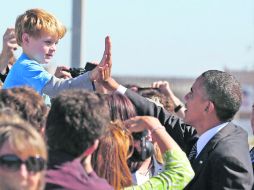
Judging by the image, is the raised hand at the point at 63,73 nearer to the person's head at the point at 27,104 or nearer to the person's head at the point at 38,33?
the person's head at the point at 38,33

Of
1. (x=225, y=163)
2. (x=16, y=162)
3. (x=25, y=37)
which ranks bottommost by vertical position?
(x=225, y=163)

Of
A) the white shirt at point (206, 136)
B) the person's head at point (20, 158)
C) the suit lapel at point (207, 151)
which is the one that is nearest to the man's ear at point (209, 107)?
the white shirt at point (206, 136)

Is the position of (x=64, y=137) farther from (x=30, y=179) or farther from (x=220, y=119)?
(x=220, y=119)

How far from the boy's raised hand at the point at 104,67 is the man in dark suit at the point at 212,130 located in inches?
6.7

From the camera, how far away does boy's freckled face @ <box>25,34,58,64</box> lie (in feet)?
19.2

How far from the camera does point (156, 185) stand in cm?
449

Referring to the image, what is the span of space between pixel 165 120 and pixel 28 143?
9.05ft

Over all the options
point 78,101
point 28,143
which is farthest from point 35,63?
point 28,143

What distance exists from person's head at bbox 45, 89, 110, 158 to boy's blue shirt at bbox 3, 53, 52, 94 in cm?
178

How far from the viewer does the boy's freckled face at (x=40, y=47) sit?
5.86 metres

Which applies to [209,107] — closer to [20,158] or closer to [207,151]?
[207,151]

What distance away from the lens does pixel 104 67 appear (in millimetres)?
5504

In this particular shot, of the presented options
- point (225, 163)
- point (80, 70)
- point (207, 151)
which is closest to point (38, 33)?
point (80, 70)

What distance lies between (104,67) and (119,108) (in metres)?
0.50
